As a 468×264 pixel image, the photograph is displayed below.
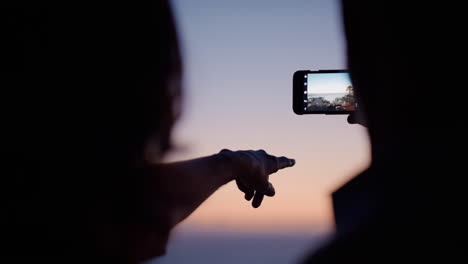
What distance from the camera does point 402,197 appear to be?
759mm

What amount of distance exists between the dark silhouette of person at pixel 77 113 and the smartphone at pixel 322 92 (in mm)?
1061

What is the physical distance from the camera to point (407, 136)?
3.23 feet

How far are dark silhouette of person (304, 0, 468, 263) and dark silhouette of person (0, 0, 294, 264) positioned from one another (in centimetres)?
30

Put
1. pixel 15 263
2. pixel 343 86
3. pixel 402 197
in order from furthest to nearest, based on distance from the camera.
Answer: pixel 343 86
pixel 402 197
pixel 15 263

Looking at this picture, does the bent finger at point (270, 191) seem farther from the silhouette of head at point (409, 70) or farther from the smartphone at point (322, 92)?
the smartphone at point (322, 92)

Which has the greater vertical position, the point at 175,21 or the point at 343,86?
the point at 175,21

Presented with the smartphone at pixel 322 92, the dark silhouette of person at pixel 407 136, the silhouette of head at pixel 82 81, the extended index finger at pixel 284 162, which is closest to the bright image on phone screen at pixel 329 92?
the smartphone at pixel 322 92

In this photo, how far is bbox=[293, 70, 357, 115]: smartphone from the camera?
164cm

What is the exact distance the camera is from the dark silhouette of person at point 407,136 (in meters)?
0.61

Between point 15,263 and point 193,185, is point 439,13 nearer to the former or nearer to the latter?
point 193,185

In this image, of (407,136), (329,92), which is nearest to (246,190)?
(407,136)

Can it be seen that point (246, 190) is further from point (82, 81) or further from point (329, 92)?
point (82, 81)

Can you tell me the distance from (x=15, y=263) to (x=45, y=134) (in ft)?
0.58

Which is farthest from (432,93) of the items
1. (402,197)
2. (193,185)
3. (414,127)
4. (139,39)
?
(139,39)
